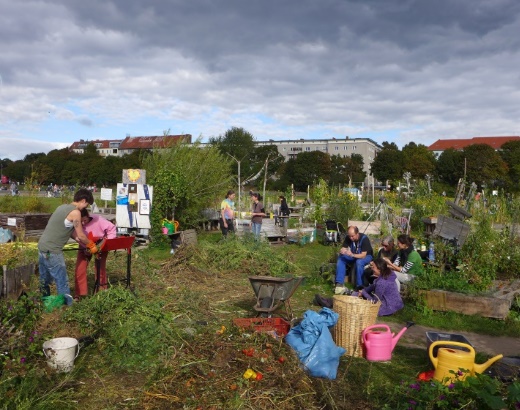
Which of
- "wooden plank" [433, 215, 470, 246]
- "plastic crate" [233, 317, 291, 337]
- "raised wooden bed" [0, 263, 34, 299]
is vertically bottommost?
"plastic crate" [233, 317, 291, 337]

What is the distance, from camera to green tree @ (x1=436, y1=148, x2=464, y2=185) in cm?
5311

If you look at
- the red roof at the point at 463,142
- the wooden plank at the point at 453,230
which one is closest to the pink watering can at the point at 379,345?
the wooden plank at the point at 453,230

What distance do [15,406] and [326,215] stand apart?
1333cm

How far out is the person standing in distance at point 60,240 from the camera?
5887mm

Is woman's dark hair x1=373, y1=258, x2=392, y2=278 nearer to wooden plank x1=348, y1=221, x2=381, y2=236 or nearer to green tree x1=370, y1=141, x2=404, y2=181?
wooden plank x1=348, y1=221, x2=381, y2=236

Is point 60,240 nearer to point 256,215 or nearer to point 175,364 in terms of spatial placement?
point 175,364

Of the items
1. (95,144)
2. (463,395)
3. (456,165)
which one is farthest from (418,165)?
(95,144)

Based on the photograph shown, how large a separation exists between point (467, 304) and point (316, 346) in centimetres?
333

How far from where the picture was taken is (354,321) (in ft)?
16.8

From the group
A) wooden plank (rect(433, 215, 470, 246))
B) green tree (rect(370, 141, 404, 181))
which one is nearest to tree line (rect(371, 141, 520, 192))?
green tree (rect(370, 141, 404, 181))

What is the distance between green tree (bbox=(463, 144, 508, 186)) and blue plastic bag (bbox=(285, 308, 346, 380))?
4884 centimetres

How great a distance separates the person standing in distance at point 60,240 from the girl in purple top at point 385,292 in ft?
12.9

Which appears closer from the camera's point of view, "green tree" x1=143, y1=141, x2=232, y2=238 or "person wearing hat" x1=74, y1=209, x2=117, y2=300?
"person wearing hat" x1=74, y1=209, x2=117, y2=300

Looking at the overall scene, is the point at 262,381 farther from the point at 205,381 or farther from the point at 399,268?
the point at 399,268
